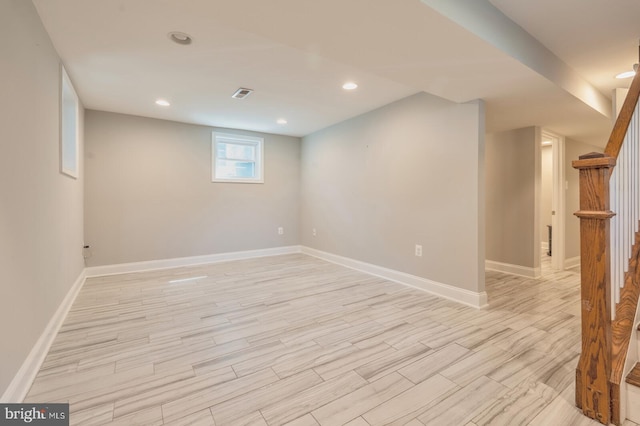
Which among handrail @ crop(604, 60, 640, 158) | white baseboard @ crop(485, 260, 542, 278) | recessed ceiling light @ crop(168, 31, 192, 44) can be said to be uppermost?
recessed ceiling light @ crop(168, 31, 192, 44)

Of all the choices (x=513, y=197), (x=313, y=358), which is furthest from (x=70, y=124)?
(x=513, y=197)

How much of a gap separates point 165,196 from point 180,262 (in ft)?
3.57

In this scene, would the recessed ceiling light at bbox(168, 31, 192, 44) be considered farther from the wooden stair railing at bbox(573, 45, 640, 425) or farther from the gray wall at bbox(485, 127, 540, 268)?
the gray wall at bbox(485, 127, 540, 268)

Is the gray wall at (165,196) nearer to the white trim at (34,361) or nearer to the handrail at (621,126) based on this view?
the white trim at (34,361)

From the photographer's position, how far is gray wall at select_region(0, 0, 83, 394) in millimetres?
1455

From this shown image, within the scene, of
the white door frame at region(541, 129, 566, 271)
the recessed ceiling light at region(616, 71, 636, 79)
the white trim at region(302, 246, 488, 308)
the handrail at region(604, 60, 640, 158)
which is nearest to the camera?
the handrail at region(604, 60, 640, 158)

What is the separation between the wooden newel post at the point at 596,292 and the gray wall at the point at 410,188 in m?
1.47

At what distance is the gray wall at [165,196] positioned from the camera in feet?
13.5

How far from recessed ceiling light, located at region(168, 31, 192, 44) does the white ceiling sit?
0.05 meters

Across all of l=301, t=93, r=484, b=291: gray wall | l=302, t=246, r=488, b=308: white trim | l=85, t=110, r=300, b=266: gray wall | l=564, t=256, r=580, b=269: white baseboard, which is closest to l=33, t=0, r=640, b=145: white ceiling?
l=301, t=93, r=484, b=291: gray wall

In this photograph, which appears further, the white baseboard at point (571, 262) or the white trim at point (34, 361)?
the white baseboard at point (571, 262)

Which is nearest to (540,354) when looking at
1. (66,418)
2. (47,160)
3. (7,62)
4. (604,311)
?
(604,311)

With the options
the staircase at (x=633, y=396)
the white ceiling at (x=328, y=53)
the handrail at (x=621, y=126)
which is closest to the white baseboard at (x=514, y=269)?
the white ceiling at (x=328, y=53)

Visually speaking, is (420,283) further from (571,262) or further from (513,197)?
(571,262)
